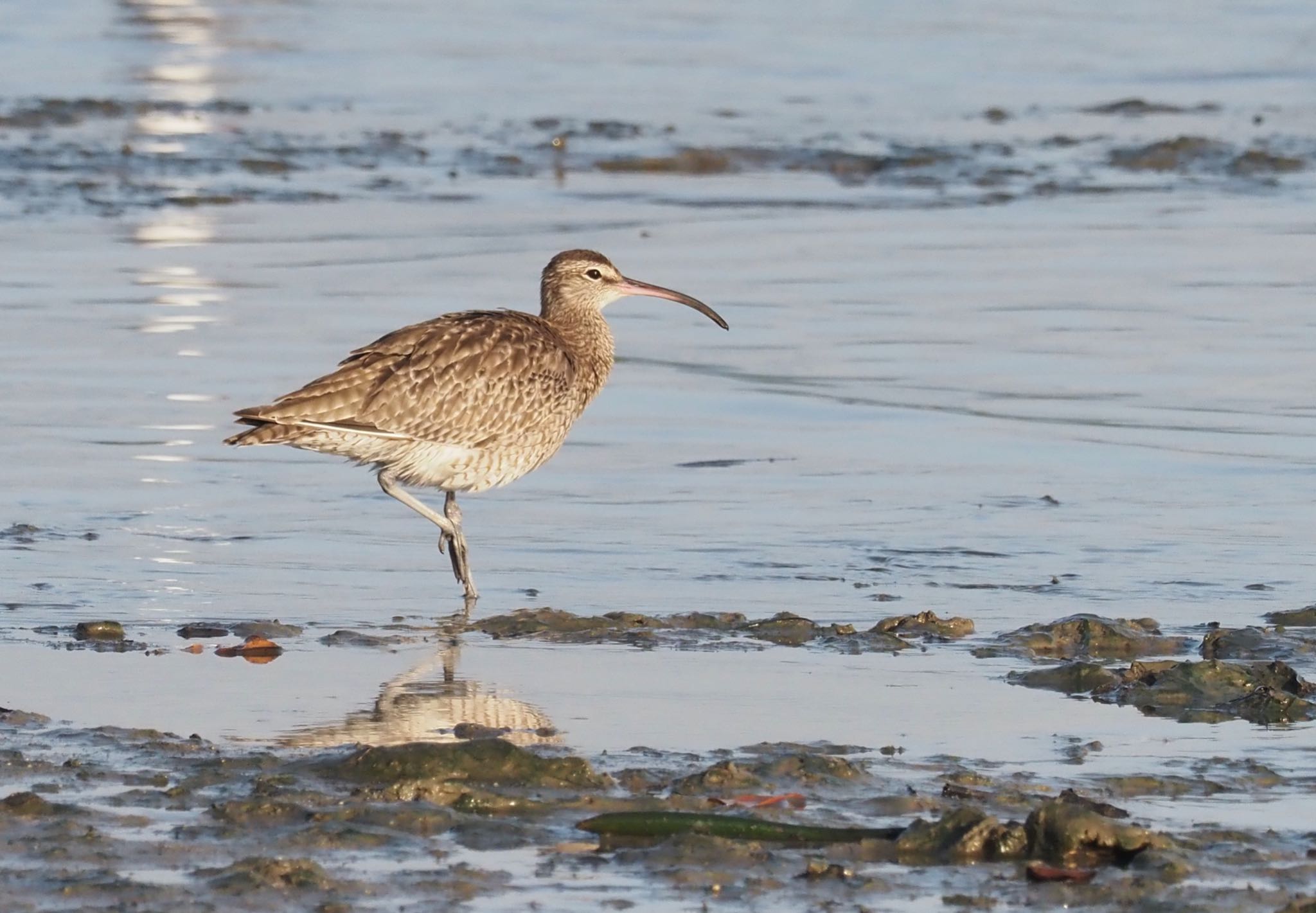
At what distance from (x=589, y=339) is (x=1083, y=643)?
315cm

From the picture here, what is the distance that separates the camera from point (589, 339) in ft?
33.1

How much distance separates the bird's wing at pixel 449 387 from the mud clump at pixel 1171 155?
33.8 ft

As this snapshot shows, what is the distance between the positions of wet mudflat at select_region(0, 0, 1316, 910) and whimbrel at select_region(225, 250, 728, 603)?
0.25 meters

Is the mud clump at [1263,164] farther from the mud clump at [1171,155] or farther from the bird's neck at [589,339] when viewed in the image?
the bird's neck at [589,339]

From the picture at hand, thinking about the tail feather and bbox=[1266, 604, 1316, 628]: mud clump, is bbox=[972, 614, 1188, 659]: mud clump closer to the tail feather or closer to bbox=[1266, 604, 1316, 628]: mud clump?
bbox=[1266, 604, 1316, 628]: mud clump

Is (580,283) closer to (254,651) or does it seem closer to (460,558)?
(460,558)

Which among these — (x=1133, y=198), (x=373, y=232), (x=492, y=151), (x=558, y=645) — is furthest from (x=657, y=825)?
(x=492, y=151)

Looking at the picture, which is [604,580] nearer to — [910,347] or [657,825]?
[657,825]

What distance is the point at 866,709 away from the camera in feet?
22.2

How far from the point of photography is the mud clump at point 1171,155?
747 inches

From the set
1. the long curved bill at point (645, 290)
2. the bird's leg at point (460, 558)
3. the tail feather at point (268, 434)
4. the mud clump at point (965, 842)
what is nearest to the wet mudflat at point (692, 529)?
the mud clump at point (965, 842)

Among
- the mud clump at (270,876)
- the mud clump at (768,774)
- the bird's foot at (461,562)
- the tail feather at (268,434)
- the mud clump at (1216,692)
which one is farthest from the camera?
the tail feather at (268,434)

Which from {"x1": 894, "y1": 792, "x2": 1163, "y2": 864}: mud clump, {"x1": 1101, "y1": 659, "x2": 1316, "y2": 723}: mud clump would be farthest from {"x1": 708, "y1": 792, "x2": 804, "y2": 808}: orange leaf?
{"x1": 1101, "y1": 659, "x2": 1316, "y2": 723}: mud clump

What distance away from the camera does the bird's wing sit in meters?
8.74
